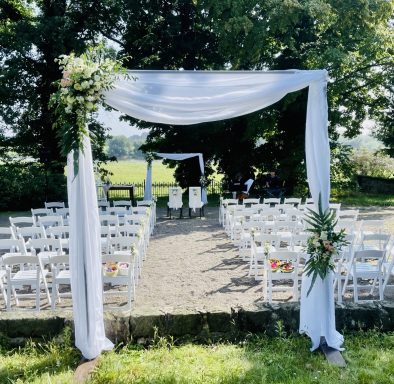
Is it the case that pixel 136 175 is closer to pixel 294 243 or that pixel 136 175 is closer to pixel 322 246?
pixel 294 243

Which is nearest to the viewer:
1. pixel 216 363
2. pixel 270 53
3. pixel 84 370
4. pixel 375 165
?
pixel 84 370

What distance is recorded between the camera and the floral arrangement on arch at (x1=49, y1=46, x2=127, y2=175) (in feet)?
15.3

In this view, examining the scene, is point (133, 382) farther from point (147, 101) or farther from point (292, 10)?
point (292, 10)

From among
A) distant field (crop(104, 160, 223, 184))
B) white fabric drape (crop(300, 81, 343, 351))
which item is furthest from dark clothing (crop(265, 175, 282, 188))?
white fabric drape (crop(300, 81, 343, 351))

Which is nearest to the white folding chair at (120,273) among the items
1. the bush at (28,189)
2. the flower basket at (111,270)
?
the flower basket at (111,270)

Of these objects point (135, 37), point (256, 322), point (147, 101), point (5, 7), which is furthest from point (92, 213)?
point (5, 7)

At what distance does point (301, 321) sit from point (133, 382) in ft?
6.80

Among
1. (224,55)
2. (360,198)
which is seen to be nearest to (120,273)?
(224,55)

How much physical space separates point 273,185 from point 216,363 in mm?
17750

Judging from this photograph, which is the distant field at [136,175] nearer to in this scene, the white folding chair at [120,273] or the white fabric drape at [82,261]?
the white folding chair at [120,273]

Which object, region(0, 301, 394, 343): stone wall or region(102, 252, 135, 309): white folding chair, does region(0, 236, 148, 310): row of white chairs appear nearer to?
region(102, 252, 135, 309): white folding chair

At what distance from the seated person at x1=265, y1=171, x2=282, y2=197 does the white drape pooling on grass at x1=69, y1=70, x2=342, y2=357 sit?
15637mm

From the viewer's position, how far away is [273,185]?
2197cm

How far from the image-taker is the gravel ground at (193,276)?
274 inches
